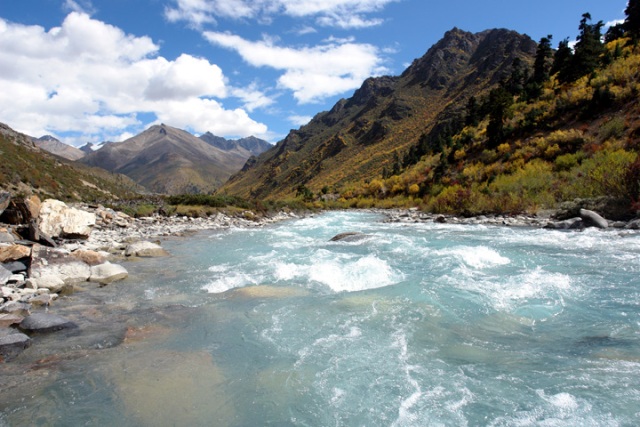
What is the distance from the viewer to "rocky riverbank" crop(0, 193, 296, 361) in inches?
256

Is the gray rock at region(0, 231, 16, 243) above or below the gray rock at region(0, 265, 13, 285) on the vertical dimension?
above

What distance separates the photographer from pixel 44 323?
6.43 m

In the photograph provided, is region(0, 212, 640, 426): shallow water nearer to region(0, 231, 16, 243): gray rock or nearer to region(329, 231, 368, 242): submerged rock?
region(0, 231, 16, 243): gray rock

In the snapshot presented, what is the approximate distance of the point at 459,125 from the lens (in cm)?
6034

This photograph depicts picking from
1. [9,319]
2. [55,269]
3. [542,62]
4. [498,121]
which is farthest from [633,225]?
[542,62]

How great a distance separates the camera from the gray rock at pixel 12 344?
5.40 metres

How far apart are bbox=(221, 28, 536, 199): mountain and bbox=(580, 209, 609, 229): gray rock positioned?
6325cm

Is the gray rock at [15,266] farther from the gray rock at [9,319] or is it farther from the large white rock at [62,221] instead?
the large white rock at [62,221]

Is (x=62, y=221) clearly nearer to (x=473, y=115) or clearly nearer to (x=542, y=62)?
(x=473, y=115)

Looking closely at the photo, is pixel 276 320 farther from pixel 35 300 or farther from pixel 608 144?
pixel 608 144

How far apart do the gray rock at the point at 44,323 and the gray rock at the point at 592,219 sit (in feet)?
63.4

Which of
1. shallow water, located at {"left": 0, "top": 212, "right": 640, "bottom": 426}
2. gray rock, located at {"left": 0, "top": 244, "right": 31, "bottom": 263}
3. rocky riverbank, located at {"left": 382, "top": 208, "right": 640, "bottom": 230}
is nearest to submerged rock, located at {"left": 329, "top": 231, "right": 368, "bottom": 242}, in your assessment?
shallow water, located at {"left": 0, "top": 212, "right": 640, "bottom": 426}

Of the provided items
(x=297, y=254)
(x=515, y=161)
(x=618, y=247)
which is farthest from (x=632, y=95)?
(x=297, y=254)

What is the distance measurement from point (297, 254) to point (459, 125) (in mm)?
55471
